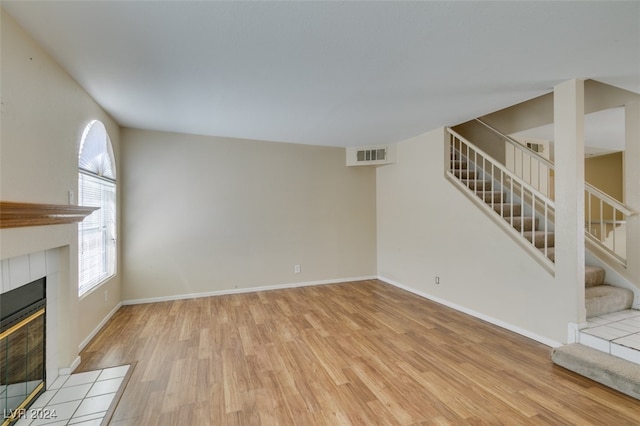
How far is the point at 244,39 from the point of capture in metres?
1.87

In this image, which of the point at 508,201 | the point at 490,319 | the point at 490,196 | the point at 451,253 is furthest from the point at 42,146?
the point at 508,201

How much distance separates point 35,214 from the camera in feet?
5.74

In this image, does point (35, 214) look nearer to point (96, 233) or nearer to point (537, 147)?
point (96, 233)

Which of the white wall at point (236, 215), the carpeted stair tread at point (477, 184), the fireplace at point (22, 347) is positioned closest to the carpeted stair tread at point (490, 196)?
the carpeted stair tread at point (477, 184)

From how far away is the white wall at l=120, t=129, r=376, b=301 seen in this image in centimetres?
402

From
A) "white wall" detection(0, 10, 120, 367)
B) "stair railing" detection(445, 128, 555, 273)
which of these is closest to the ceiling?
"white wall" detection(0, 10, 120, 367)

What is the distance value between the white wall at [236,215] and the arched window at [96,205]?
361 millimetres

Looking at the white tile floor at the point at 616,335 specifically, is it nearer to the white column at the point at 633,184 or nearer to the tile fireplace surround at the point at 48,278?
the white column at the point at 633,184

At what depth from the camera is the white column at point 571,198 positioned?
2.51 meters

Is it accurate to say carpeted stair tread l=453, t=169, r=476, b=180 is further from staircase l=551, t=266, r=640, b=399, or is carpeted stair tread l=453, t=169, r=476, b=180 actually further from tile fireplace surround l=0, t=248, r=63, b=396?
tile fireplace surround l=0, t=248, r=63, b=396

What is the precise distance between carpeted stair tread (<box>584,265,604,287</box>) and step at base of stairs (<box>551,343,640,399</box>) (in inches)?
44.7

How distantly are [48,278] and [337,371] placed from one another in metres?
2.40

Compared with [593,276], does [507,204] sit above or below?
above

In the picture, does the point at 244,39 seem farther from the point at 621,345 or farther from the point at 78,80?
the point at 621,345
